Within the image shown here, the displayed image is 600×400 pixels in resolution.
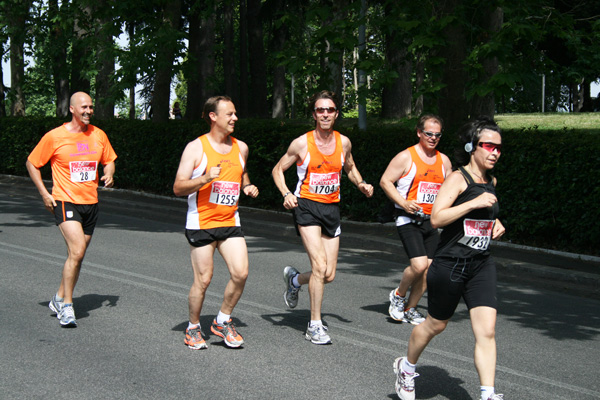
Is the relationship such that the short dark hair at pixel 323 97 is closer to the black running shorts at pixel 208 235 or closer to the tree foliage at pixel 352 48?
the black running shorts at pixel 208 235

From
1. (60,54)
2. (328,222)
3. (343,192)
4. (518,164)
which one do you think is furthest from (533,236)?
(60,54)

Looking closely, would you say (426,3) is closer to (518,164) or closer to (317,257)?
(518,164)

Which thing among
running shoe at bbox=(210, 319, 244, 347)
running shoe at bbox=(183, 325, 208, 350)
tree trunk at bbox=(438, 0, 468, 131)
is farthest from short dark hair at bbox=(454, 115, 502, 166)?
tree trunk at bbox=(438, 0, 468, 131)

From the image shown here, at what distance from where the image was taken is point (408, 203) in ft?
22.5

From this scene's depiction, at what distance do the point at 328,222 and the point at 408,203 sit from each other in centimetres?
71

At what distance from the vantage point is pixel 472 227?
188 inches

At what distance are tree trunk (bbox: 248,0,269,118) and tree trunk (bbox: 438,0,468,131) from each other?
16.4 m

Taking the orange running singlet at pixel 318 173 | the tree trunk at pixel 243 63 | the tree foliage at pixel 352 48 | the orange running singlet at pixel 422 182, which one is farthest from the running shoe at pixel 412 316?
the tree trunk at pixel 243 63

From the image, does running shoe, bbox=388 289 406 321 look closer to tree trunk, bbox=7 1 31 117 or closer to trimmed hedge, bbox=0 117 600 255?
trimmed hedge, bbox=0 117 600 255

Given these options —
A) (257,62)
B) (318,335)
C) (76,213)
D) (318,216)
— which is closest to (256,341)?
(318,335)

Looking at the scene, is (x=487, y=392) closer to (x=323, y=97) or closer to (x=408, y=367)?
(x=408, y=367)

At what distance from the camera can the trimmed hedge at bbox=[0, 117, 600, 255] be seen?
35.7 ft

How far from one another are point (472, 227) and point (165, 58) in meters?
14.6

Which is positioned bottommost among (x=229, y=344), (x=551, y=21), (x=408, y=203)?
(x=229, y=344)
